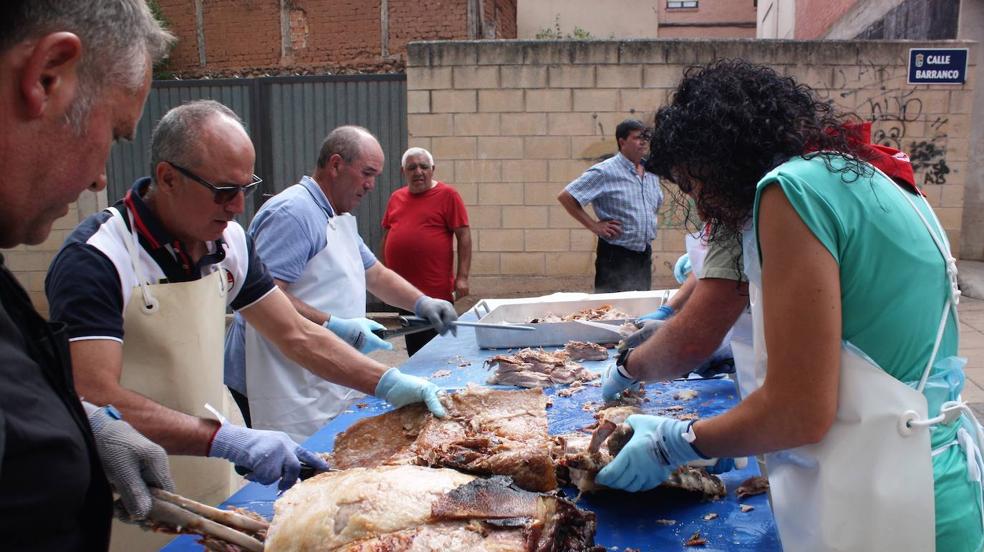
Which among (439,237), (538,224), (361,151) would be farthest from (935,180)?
(361,151)

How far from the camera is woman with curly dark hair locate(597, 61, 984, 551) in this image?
1447 mm

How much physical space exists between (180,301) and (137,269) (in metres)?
0.17

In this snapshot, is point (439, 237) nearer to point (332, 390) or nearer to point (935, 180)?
point (332, 390)

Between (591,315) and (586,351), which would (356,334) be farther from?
(591,315)

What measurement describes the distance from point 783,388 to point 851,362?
0.16 m

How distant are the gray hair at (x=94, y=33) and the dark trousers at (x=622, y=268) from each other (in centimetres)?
563

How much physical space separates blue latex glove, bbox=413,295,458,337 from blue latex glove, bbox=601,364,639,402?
4.11ft

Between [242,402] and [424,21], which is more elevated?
[424,21]

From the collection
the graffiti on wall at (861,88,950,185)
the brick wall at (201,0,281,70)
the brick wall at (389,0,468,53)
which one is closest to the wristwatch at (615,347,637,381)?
the graffiti on wall at (861,88,950,185)

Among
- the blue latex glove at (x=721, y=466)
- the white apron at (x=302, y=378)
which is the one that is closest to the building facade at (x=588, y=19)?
the white apron at (x=302, y=378)

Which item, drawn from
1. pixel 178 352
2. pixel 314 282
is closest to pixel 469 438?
pixel 178 352

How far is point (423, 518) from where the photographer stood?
160 cm

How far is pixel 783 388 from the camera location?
58.7 inches

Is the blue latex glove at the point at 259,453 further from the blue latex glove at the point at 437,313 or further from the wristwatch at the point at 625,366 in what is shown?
the blue latex glove at the point at 437,313
